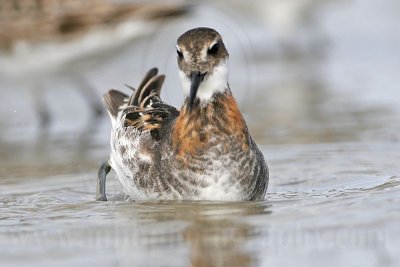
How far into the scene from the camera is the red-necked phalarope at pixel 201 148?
598 centimetres

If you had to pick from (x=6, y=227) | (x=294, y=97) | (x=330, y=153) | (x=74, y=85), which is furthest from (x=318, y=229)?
(x=74, y=85)

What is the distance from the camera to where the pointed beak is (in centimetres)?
589

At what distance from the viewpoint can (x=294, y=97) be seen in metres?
11.6

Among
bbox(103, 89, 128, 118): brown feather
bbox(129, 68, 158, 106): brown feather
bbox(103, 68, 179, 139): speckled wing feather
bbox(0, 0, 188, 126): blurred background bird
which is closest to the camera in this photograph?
bbox(103, 68, 179, 139): speckled wing feather

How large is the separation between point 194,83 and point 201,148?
1.42ft

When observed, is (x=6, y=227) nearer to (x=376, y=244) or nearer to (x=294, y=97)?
(x=376, y=244)

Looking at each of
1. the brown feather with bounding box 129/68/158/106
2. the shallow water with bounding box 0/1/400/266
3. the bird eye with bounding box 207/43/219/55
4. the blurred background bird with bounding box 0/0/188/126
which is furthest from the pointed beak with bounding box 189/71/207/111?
→ the blurred background bird with bounding box 0/0/188/126

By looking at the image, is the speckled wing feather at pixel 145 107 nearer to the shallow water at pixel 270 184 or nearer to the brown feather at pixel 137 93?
the brown feather at pixel 137 93

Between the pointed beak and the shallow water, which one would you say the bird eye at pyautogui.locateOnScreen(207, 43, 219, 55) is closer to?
the pointed beak

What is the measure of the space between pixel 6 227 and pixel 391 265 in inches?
92.4

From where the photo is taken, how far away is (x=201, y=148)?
6.08 m

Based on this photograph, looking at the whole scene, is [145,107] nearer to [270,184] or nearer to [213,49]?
[270,184]

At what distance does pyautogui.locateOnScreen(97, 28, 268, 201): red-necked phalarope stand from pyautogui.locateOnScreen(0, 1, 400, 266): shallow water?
12 centimetres

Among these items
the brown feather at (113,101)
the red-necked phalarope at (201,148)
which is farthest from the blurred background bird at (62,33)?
the red-necked phalarope at (201,148)
